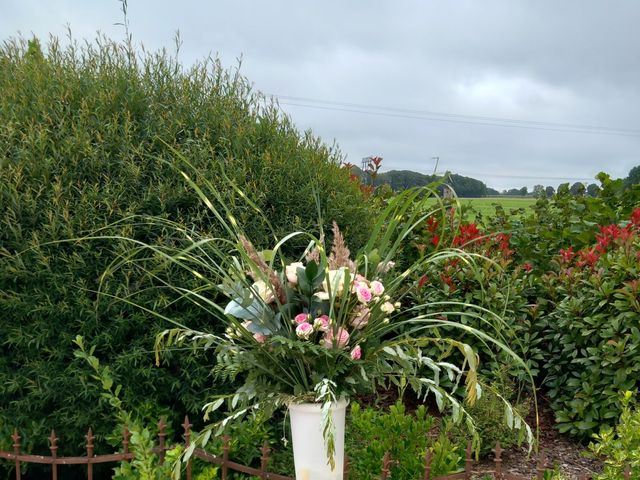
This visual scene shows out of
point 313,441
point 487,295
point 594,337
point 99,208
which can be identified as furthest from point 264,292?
point 594,337

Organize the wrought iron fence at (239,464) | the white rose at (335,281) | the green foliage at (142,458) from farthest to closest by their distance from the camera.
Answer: the green foliage at (142,458) → the wrought iron fence at (239,464) → the white rose at (335,281)

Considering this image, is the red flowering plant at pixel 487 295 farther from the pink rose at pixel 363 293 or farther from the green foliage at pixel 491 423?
the pink rose at pixel 363 293

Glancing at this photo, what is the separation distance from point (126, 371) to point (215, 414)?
28.4 inches

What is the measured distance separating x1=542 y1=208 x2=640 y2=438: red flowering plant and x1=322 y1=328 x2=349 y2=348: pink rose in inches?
93.6

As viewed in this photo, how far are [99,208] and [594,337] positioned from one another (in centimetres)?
329

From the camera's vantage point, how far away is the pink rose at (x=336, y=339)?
8.34ft

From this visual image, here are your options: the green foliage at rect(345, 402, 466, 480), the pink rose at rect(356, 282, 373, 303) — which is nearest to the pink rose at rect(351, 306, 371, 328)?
the pink rose at rect(356, 282, 373, 303)

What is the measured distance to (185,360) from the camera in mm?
3729

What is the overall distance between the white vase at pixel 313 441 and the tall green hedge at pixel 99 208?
1256 millimetres

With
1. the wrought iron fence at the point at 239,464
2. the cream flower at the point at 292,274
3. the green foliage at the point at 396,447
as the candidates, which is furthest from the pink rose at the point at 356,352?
the green foliage at the point at 396,447

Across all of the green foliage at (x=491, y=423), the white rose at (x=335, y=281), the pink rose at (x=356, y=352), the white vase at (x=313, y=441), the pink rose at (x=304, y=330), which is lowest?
the green foliage at (x=491, y=423)

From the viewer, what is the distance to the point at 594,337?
434 centimetres

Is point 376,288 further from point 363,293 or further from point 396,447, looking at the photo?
point 396,447

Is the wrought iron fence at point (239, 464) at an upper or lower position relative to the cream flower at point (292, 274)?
lower
